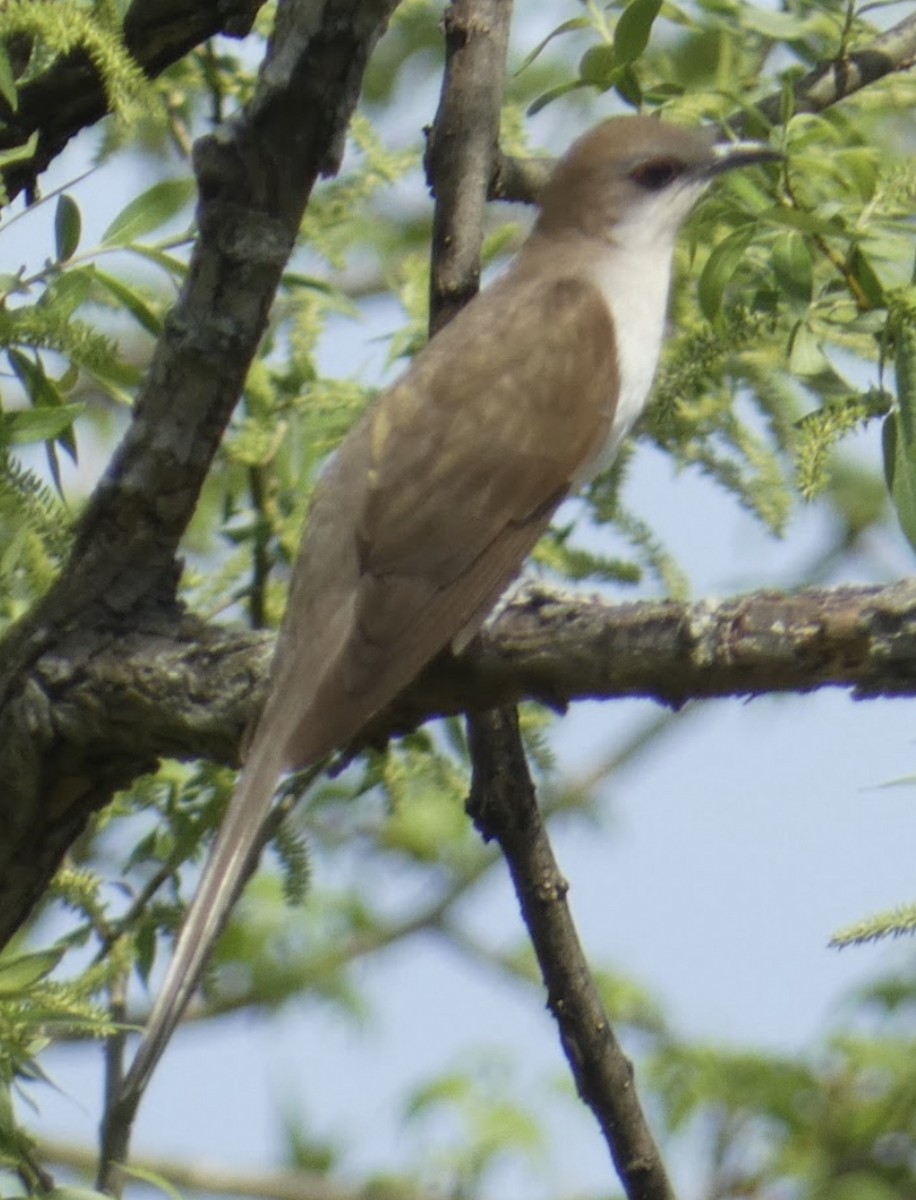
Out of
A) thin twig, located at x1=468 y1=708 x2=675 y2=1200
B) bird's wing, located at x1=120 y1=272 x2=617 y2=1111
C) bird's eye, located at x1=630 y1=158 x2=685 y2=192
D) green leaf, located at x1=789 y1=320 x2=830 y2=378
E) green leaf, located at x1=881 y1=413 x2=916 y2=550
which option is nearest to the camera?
green leaf, located at x1=881 y1=413 x2=916 y2=550

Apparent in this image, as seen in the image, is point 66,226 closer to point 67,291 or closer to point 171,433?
point 67,291

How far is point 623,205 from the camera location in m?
4.88

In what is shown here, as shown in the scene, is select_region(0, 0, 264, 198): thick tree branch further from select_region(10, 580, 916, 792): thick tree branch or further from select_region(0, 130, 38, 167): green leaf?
select_region(10, 580, 916, 792): thick tree branch

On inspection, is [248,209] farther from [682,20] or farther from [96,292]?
[682,20]

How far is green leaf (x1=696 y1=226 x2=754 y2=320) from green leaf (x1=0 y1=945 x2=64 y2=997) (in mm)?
1392

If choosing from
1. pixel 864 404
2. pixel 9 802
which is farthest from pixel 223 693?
pixel 864 404

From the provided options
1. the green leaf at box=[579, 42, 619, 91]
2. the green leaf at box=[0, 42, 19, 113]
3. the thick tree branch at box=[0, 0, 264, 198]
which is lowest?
the green leaf at box=[0, 42, 19, 113]

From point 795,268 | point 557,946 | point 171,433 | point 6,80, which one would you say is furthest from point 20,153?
point 557,946

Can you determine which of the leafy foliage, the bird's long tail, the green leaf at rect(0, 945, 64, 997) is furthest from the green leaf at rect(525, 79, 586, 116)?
the green leaf at rect(0, 945, 64, 997)

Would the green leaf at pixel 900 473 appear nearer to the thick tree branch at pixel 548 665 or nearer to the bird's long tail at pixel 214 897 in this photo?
the thick tree branch at pixel 548 665

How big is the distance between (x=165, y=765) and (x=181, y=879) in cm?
22

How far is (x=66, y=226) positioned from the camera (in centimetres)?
321

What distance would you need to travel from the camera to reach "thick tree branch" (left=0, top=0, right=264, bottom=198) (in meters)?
3.43

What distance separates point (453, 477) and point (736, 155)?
3.10ft
